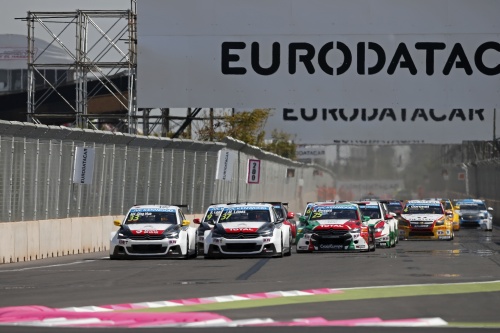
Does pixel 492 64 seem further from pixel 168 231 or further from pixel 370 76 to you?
pixel 168 231

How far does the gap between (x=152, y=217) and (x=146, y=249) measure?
4.08 feet

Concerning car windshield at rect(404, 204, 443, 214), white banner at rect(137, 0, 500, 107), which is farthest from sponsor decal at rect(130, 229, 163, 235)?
car windshield at rect(404, 204, 443, 214)

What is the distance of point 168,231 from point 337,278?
336 inches

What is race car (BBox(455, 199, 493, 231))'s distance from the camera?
56.0 m

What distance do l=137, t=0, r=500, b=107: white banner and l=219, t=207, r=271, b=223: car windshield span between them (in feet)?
8.31

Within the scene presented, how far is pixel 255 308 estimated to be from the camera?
50.3 ft

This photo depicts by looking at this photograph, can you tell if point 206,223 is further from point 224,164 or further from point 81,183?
point 224,164

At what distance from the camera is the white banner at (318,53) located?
101 ft

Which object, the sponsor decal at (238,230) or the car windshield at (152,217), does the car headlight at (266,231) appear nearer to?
the sponsor decal at (238,230)

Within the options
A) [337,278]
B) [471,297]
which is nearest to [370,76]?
[337,278]

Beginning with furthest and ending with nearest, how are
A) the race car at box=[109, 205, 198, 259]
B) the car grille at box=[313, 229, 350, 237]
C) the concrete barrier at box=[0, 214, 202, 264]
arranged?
1. the car grille at box=[313, 229, 350, 237]
2. the race car at box=[109, 205, 198, 259]
3. the concrete barrier at box=[0, 214, 202, 264]

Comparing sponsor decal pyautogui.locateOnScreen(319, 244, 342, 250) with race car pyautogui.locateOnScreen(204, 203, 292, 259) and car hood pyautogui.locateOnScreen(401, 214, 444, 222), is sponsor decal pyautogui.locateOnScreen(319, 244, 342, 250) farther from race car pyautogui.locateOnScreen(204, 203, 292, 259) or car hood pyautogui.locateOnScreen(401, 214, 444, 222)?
car hood pyautogui.locateOnScreen(401, 214, 444, 222)

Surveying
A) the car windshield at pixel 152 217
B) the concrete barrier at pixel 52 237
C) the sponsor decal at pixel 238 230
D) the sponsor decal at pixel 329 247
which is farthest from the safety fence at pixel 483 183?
the sponsor decal at pixel 238 230

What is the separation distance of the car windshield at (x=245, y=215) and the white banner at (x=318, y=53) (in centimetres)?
253
